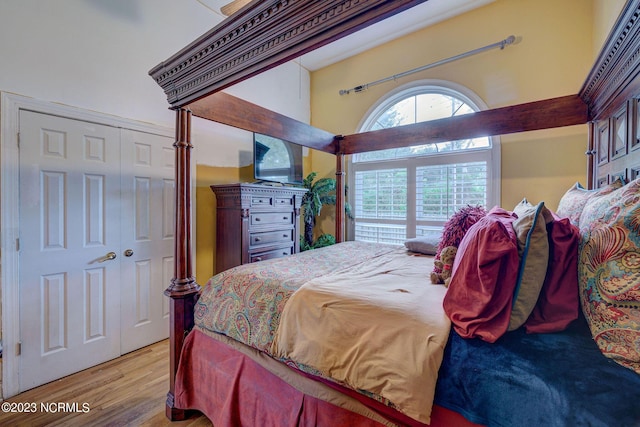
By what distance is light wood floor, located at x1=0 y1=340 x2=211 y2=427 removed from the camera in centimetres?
157

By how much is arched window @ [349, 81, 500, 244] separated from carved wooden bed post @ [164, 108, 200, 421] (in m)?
2.47

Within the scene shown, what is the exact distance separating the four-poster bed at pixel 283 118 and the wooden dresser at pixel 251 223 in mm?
857

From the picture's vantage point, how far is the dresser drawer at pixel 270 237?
9.11 ft

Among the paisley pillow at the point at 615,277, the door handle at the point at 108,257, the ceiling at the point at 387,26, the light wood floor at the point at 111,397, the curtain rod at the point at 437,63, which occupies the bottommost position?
the light wood floor at the point at 111,397

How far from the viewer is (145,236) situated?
2.45 m

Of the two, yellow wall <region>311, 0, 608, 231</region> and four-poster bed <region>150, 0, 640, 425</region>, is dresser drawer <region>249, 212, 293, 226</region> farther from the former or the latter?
yellow wall <region>311, 0, 608, 231</region>

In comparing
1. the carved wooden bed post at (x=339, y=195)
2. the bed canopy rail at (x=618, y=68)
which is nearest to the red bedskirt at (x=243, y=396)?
the bed canopy rail at (x=618, y=68)

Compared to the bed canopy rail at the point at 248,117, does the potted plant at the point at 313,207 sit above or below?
below

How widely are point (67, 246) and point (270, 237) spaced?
1.64m

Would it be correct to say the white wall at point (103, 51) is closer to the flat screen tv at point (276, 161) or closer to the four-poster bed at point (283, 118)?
the flat screen tv at point (276, 161)

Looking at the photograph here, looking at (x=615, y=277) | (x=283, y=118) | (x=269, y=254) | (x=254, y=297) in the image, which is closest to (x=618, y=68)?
(x=615, y=277)

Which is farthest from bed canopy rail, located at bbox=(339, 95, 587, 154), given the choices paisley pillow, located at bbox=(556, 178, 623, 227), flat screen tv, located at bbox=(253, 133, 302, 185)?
flat screen tv, located at bbox=(253, 133, 302, 185)

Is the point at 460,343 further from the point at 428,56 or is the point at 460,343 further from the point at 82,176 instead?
the point at 428,56

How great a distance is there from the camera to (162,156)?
8.28ft
